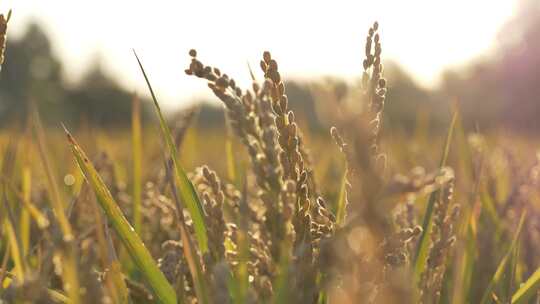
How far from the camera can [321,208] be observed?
1.06 meters

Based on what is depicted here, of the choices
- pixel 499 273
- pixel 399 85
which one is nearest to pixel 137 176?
pixel 499 273

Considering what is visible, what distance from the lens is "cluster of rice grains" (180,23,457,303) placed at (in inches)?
24.6

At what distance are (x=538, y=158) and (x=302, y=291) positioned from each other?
106 cm

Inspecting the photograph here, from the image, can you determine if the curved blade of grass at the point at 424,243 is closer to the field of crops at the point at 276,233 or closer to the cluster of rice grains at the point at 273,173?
the field of crops at the point at 276,233

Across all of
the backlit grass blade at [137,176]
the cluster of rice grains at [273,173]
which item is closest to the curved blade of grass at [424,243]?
the cluster of rice grains at [273,173]

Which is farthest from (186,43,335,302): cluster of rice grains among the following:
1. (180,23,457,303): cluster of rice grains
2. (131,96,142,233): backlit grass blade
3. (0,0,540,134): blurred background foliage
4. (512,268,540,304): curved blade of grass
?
(0,0,540,134): blurred background foliage

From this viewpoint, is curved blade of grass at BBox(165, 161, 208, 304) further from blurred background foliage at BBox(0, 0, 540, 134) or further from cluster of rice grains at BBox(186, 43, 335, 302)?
blurred background foliage at BBox(0, 0, 540, 134)

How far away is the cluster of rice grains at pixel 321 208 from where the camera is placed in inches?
24.6

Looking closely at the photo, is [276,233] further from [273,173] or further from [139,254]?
[139,254]

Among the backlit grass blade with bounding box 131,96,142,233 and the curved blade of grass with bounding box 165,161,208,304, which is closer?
the curved blade of grass with bounding box 165,161,208,304

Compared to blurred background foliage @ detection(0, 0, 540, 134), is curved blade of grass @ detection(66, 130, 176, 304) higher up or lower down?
lower down

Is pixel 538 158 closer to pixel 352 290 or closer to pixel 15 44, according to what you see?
pixel 352 290

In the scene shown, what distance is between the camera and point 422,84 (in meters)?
3.46

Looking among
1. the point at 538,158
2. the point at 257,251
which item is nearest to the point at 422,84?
the point at 538,158
